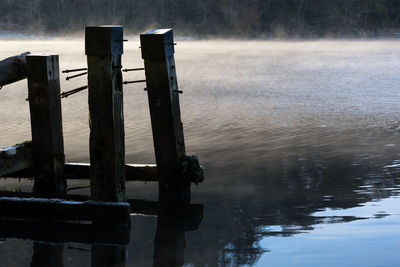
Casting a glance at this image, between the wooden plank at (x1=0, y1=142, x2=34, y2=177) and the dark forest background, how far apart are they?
64.1 metres

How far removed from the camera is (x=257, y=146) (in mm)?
10195

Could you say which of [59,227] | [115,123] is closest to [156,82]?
[115,123]

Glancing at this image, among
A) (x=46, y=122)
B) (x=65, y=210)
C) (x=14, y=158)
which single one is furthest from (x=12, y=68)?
(x=65, y=210)

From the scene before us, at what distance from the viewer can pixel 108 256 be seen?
5562 millimetres

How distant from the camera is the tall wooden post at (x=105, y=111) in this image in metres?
6.02

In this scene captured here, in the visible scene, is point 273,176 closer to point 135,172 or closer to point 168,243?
point 135,172

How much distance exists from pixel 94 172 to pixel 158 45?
1500mm

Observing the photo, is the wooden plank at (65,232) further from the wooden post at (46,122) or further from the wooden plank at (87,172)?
Result: the wooden plank at (87,172)

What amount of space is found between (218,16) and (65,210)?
71749 millimetres

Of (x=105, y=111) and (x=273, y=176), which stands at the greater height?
(x=105, y=111)

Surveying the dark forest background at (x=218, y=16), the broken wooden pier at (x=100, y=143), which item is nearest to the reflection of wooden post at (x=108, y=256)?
the broken wooden pier at (x=100, y=143)

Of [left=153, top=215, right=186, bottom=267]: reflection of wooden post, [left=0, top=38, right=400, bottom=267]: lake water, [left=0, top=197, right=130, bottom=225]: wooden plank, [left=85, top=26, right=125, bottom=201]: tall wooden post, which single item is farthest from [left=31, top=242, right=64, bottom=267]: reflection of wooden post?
[left=153, top=215, right=186, bottom=267]: reflection of wooden post

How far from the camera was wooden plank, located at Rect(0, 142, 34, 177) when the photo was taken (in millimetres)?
6926

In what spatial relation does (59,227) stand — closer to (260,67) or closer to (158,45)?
(158,45)
